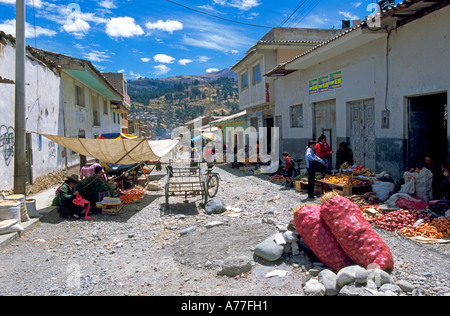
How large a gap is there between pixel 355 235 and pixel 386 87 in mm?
6197

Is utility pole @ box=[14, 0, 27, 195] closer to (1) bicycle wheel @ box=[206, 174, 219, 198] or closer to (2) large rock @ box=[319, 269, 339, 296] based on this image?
(1) bicycle wheel @ box=[206, 174, 219, 198]

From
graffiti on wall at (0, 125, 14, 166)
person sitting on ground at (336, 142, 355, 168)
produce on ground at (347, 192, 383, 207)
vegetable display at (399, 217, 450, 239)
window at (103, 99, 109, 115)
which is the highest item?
window at (103, 99, 109, 115)

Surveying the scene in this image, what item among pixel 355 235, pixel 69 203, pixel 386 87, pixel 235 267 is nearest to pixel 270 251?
pixel 235 267

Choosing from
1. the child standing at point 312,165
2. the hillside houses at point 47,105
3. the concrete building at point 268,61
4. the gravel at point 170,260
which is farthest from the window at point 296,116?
the hillside houses at point 47,105

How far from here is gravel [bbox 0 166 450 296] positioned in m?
3.80

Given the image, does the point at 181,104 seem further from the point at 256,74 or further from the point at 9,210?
the point at 9,210

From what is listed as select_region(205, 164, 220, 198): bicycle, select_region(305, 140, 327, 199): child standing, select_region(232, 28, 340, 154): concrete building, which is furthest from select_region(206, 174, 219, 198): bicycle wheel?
select_region(232, 28, 340, 154): concrete building

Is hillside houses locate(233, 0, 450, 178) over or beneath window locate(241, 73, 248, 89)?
beneath

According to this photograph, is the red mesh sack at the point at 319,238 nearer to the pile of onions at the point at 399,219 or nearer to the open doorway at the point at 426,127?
the pile of onions at the point at 399,219

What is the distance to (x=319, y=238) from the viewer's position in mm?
4191

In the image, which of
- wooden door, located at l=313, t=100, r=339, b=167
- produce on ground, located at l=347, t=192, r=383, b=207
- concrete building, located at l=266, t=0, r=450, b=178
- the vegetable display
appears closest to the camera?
the vegetable display

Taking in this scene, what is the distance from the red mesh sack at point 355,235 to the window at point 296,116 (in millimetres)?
10503

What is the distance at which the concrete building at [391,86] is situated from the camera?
277 inches
